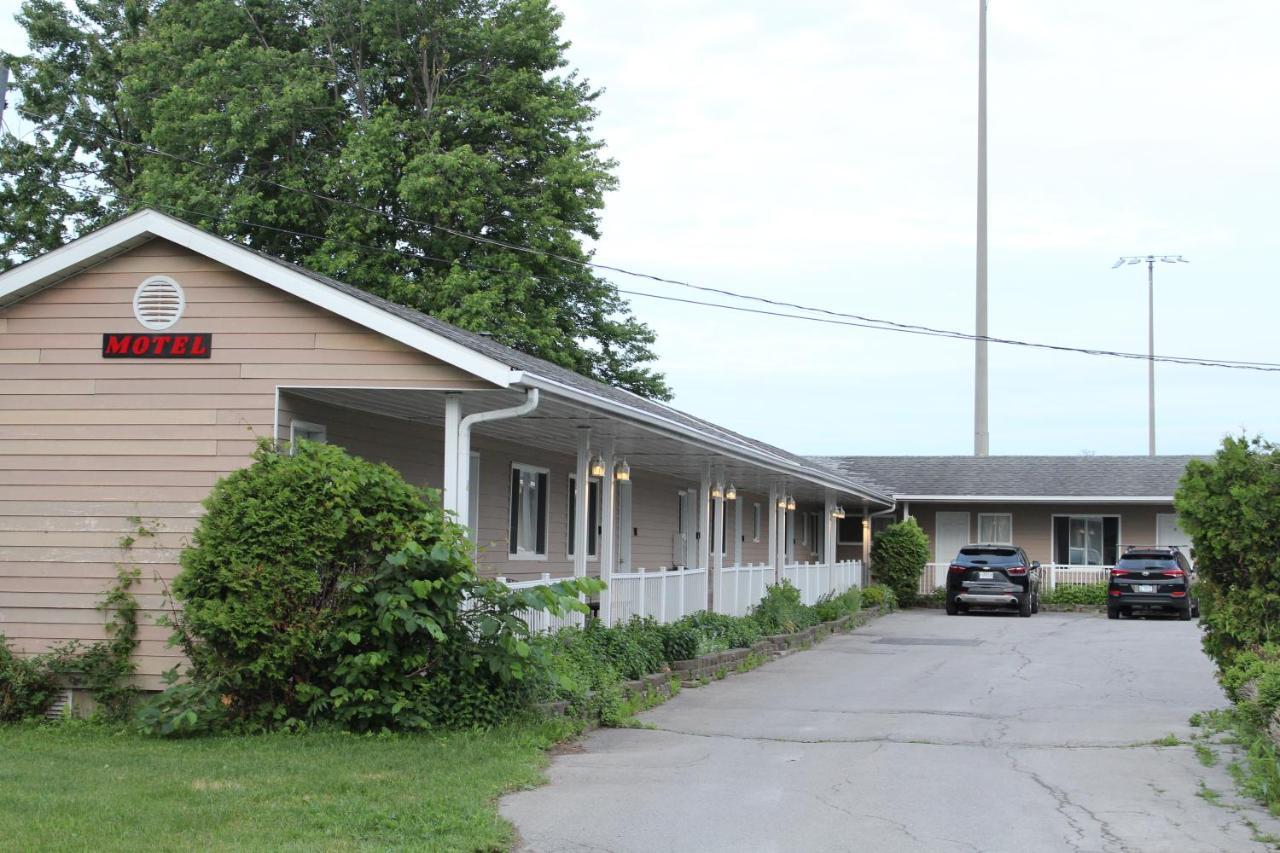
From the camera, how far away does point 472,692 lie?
36.4 feet

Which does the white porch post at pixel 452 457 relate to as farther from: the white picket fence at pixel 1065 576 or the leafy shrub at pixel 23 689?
the white picket fence at pixel 1065 576

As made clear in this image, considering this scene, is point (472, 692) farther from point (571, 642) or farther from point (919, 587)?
point (919, 587)

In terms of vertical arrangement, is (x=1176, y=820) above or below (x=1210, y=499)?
below

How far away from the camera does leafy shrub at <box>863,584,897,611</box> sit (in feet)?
103

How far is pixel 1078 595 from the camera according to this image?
34094mm

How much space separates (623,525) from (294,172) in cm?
1231

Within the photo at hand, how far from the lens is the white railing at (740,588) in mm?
19859

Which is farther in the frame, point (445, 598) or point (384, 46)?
point (384, 46)

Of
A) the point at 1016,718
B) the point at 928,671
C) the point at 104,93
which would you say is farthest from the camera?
the point at 104,93

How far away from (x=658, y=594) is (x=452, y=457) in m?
5.68

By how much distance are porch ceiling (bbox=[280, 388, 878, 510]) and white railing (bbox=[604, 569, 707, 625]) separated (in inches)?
65.4

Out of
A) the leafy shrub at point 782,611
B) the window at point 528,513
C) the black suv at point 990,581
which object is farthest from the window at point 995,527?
the window at point 528,513

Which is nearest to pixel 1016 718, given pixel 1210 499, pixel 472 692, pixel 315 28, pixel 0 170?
pixel 1210 499

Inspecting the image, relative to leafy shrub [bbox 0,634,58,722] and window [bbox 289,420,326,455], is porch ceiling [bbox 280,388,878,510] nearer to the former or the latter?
window [bbox 289,420,326,455]
